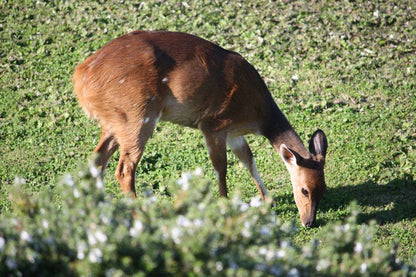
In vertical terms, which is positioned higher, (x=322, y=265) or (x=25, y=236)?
(x=25, y=236)

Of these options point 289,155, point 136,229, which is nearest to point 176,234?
point 136,229

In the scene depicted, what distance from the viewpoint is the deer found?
639cm

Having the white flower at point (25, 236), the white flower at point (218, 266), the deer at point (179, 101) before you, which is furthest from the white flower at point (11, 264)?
the deer at point (179, 101)

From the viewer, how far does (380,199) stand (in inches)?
286

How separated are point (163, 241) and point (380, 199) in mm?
4387

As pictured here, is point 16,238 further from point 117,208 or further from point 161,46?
point 161,46

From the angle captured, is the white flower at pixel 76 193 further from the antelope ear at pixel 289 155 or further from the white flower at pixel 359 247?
the antelope ear at pixel 289 155

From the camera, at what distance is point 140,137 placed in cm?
645

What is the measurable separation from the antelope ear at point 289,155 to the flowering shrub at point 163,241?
244cm

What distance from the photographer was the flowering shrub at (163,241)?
3539 millimetres

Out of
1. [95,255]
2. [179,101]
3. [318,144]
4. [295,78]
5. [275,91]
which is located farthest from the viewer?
[295,78]

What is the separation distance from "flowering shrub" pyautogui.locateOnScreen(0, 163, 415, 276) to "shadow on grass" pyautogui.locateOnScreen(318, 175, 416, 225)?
2858 millimetres

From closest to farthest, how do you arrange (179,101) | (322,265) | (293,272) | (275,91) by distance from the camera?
(293,272)
(322,265)
(179,101)
(275,91)

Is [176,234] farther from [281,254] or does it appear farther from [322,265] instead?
[322,265]
